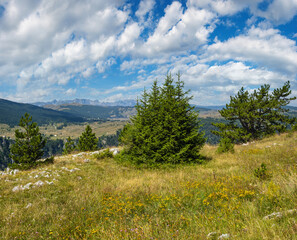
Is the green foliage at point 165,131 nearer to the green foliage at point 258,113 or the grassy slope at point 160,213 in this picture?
the grassy slope at point 160,213

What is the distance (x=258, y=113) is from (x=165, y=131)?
26.2m

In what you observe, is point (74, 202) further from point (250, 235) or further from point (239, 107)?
point (239, 107)

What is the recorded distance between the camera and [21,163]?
64.8ft

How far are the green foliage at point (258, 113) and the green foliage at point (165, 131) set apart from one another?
20.9 metres

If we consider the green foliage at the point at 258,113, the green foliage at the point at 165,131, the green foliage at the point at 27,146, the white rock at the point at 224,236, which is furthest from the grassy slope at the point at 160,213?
the green foliage at the point at 258,113

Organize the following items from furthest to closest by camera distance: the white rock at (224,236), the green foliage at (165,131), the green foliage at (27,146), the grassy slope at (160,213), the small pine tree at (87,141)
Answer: the small pine tree at (87,141), the green foliage at (27,146), the green foliage at (165,131), the grassy slope at (160,213), the white rock at (224,236)

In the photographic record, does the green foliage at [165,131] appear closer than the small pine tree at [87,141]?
Yes

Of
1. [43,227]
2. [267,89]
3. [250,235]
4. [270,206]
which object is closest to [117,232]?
[43,227]

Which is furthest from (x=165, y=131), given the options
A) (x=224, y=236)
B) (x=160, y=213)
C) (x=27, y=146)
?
(x=27, y=146)

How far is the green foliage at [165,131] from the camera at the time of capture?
13.1 m

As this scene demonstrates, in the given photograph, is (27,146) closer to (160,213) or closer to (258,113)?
(160,213)

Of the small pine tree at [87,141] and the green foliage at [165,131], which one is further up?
the green foliage at [165,131]

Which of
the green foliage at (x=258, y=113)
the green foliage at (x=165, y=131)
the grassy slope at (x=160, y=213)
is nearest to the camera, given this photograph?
the grassy slope at (x=160, y=213)

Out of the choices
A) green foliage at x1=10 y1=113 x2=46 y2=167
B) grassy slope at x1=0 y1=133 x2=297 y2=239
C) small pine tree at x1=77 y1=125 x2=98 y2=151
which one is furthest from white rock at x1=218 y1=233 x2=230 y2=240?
small pine tree at x1=77 y1=125 x2=98 y2=151
